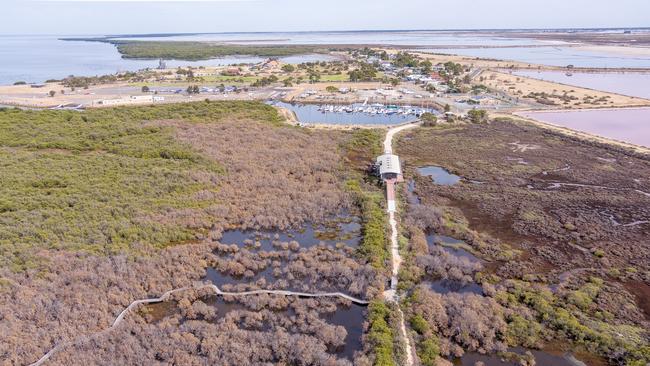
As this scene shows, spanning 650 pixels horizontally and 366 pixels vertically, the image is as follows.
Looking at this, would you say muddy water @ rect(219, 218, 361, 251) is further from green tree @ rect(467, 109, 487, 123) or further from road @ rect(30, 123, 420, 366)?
green tree @ rect(467, 109, 487, 123)

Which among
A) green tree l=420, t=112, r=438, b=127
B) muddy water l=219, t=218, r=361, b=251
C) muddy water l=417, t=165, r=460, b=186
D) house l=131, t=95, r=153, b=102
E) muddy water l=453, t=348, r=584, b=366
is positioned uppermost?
house l=131, t=95, r=153, b=102

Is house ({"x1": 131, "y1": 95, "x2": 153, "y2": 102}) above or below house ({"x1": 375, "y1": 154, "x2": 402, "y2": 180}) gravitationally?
above

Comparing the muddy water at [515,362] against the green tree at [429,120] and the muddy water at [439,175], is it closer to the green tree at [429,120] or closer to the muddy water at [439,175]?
the muddy water at [439,175]

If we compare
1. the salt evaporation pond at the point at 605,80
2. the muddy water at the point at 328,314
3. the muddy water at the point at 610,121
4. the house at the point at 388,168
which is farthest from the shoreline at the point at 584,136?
the muddy water at the point at 328,314

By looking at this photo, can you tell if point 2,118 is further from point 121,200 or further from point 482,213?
point 482,213

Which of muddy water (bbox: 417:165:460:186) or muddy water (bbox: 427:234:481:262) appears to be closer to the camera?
muddy water (bbox: 427:234:481:262)

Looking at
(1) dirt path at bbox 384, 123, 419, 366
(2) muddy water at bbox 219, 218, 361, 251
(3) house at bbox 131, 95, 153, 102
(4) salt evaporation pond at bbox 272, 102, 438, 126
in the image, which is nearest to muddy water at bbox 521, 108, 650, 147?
(4) salt evaporation pond at bbox 272, 102, 438, 126

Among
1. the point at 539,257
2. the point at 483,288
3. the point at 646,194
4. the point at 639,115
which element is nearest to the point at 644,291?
the point at 539,257
